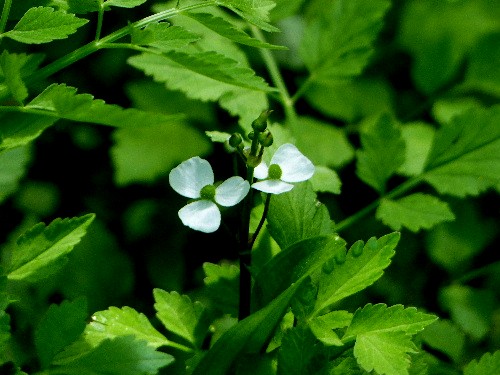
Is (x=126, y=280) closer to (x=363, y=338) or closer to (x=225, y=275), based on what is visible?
(x=225, y=275)

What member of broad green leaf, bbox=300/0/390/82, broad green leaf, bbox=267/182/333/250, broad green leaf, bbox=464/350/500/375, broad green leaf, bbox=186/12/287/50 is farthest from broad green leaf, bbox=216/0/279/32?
broad green leaf, bbox=464/350/500/375

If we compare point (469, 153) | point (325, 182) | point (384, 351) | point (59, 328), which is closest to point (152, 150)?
point (325, 182)

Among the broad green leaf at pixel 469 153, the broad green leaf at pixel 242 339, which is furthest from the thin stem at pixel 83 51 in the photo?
the broad green leaf at pixel 469 153

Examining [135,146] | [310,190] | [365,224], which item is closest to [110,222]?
[135,146]

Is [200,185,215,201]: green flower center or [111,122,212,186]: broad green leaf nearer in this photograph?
[200,185,215,201]: green flower center

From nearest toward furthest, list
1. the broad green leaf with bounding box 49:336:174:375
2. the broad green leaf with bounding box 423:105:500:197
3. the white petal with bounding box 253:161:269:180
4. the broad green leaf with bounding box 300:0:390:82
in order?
1. the broad green leaf with bounding box 49:336:174:375
2. the white petal with bounding box 253:161:269:180
3. the broad green leaf with bounding box 423:105:500:197
4. the broad green leaf with bounding box 300:0:390:82

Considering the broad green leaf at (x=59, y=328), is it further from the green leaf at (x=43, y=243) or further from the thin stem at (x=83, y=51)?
the thin stem at (x=83, y=51)

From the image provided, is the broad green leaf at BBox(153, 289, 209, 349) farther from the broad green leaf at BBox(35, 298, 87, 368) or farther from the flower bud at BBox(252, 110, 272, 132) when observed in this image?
the flower bud at BBox(252, 110, 272, 132)
